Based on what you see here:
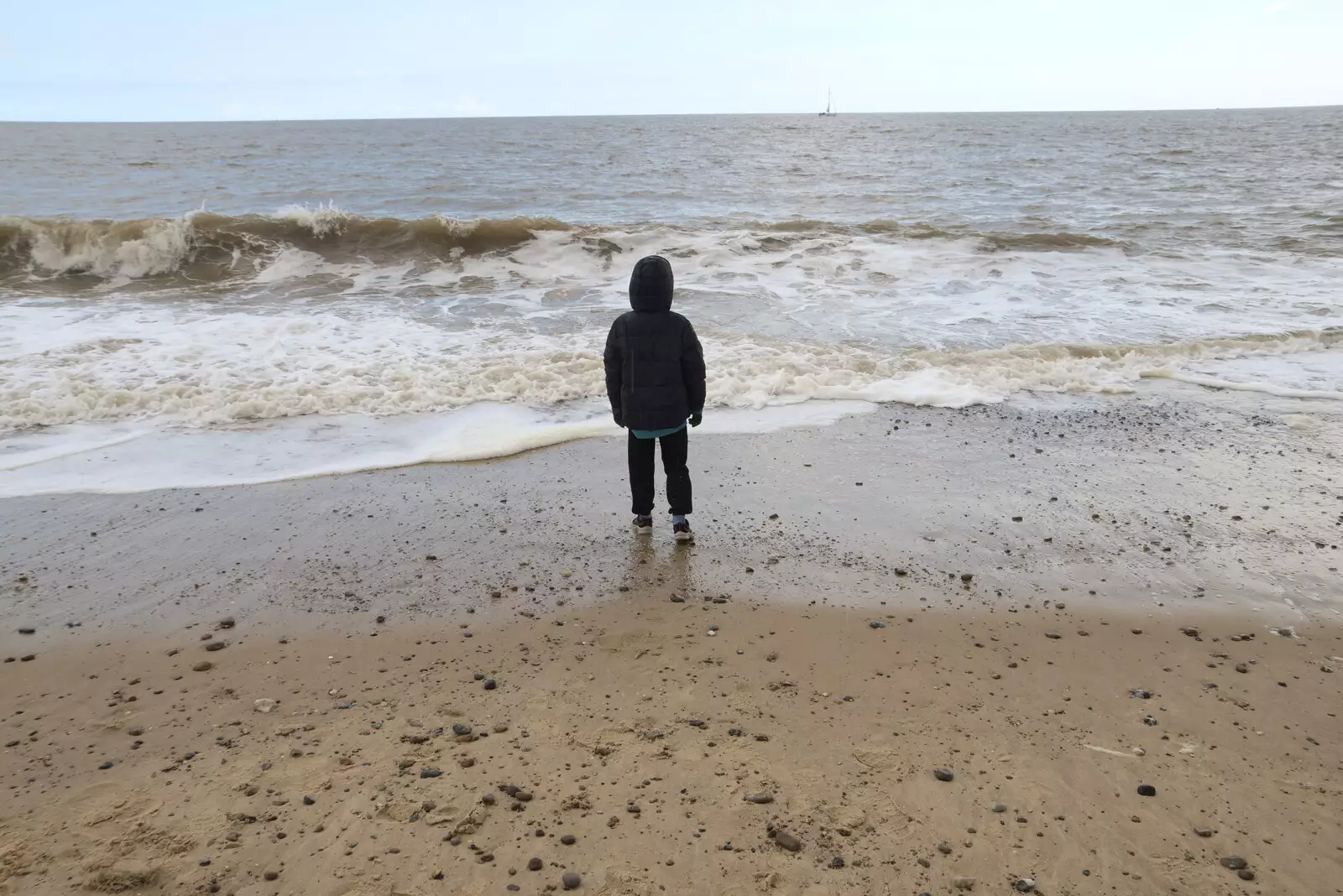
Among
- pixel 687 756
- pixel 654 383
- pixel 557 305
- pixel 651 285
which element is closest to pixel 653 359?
pixel 654 383

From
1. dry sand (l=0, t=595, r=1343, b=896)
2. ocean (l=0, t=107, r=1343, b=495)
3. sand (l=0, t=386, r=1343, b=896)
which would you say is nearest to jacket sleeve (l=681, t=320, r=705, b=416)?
sand (l=0, t=386, r=1343, b=896)

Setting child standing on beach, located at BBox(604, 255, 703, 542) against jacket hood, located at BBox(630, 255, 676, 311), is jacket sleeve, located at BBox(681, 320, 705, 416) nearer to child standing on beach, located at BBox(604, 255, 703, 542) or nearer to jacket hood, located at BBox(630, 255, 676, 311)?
child standing on beach, located at BBox(604, 255, 703, 542)

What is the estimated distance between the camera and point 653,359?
4684 mm

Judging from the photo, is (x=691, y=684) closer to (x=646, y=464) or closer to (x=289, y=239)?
(x=646, y=464)

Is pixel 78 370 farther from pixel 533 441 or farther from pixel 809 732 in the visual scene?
pixel 809 732

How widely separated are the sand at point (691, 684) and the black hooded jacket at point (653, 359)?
72cm

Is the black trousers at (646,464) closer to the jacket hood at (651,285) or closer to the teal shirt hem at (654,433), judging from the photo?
the teal shirt hem at (654,433)

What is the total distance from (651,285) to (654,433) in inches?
33.0

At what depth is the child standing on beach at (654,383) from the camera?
4633 millimetres

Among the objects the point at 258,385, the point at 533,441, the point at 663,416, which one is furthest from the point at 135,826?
the point at 258,385

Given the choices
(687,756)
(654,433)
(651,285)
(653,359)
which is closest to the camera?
(687,756)

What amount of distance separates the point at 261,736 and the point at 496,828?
1.07m

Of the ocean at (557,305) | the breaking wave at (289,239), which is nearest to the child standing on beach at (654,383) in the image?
the ocean at (557,305)

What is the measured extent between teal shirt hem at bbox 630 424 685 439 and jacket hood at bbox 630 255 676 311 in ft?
2.24
